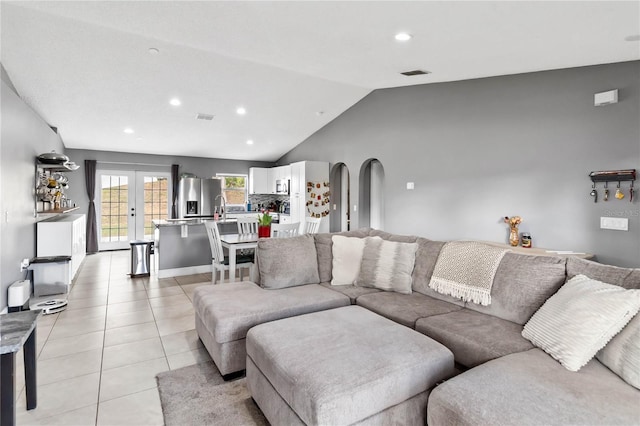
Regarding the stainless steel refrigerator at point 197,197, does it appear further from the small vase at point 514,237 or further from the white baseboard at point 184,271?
the small vase at point 514,237

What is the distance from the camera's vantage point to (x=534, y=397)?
137cm

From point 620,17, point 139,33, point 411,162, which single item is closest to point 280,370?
point 620,17

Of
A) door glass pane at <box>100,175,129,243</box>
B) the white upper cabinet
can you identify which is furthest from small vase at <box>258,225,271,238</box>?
door glass pane at <box>100,175,129,243</box>

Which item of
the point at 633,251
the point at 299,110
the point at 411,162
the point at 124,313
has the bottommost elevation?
the point at 124,313

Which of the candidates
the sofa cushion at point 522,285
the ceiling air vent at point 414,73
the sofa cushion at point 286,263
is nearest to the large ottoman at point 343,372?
the sofa cushion at point 522,285

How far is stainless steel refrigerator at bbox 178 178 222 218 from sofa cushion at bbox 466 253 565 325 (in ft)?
23.7

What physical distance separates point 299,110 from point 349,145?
123 cm

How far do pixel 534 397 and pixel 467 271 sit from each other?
122 cm

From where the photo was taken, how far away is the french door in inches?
316

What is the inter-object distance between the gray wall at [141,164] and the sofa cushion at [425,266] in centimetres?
738

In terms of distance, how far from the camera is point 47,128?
539 cm

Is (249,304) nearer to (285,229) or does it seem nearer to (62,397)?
(62,397)

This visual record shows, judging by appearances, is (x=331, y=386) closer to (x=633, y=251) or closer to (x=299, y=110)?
(x=633, y=251)

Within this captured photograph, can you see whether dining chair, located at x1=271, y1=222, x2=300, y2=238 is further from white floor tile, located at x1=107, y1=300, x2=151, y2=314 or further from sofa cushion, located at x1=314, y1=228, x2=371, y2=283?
white floor tile, located at x1=107, y1=300, x2=151, y2=314
